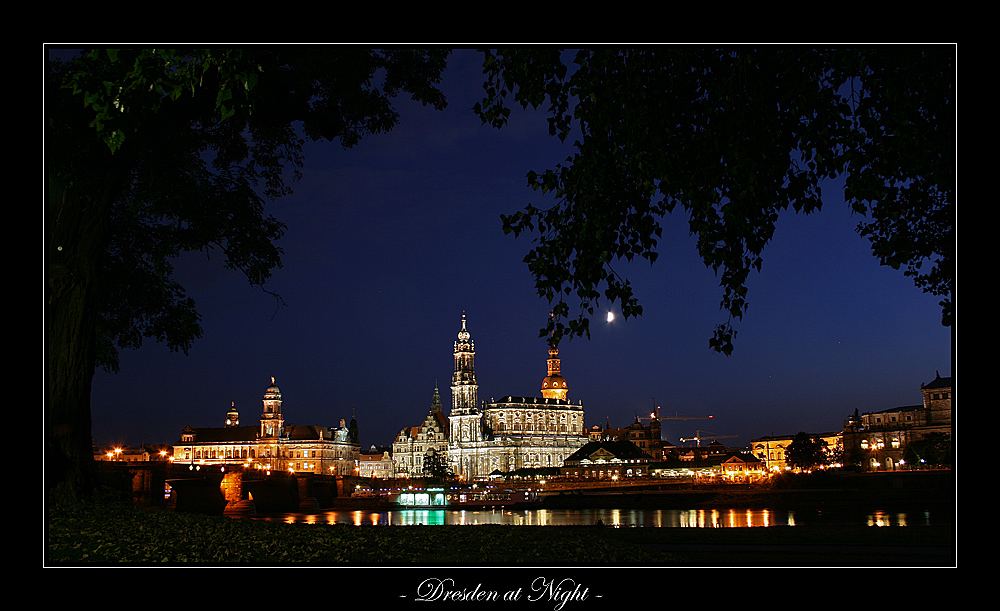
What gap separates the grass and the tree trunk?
2.67ft

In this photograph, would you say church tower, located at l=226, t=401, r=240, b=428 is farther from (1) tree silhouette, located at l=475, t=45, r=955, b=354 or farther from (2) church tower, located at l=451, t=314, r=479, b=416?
(1) tree silhouette, located at l=475, t=45, r=955, b=354

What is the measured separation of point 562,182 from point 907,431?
406 feet

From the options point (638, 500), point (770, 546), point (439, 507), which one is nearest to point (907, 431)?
point (638, 500)

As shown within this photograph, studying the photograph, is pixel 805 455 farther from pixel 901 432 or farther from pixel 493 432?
pixel 493 432

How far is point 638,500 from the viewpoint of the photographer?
3081 inches

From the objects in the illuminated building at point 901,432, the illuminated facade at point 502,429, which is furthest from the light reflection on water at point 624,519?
the illuminated facade at point 502,429

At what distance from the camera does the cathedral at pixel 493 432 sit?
161375mm

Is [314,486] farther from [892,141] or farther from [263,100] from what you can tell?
[892,141]

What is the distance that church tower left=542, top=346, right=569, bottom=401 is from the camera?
186 meters

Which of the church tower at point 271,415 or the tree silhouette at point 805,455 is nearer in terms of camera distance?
the tree silhouette at point 805,455

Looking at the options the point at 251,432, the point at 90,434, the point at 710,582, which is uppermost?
the point at 90,434

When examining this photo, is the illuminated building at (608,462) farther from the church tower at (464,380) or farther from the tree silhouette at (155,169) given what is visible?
the tree silhouette at (155,169)

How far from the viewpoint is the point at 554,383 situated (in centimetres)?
18662

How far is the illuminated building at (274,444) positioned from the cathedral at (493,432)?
12058 mm
